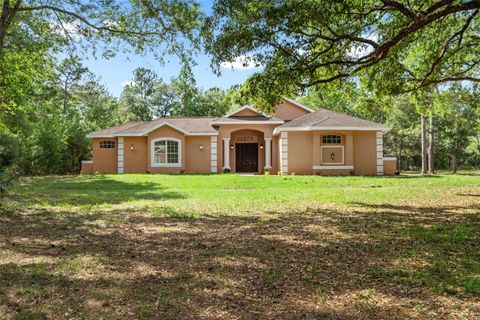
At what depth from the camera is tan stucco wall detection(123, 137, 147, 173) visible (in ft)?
77.1

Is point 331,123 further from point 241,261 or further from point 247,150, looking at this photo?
point 241,261

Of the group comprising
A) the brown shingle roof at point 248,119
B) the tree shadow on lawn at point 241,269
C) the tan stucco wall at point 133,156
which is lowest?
the tree shadow on lawn at point 241,269

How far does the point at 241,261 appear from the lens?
470cm

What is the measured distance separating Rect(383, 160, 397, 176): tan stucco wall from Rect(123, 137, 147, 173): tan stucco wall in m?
14.5

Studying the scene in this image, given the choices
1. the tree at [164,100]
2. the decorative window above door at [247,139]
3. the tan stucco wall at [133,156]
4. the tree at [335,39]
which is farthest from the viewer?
the tree at [164,100]

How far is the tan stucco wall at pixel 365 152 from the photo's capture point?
70.4 feet

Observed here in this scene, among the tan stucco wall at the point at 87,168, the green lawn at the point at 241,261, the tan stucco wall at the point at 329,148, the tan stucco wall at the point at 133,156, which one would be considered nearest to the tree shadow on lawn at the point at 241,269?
the green lawn at the point at 241,261

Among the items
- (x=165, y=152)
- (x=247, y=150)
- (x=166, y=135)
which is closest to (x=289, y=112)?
(x=247, y=150)

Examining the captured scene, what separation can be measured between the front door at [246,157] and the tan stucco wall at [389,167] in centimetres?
802

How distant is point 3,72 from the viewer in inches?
484

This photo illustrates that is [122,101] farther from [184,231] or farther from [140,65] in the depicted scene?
[184,231]

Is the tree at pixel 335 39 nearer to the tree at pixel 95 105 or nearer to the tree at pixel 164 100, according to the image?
the tree at pixel 95 105

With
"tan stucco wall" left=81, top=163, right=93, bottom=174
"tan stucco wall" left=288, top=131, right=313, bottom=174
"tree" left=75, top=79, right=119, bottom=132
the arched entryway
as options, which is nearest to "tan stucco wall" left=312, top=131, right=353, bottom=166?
"tan stucco wall" left=288, top=131, right=313, bottom=174

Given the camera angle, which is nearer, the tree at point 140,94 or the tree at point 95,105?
the tree at point 95,105
